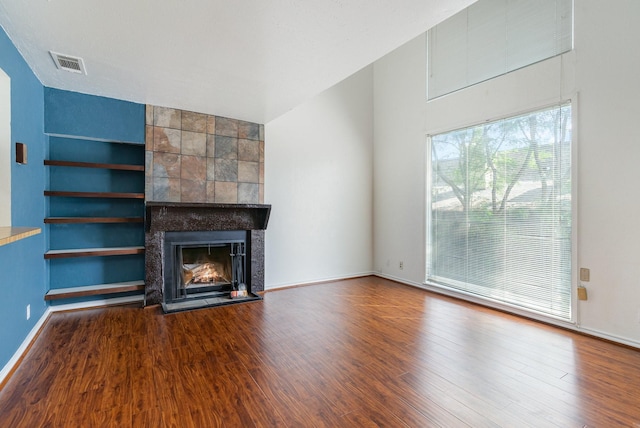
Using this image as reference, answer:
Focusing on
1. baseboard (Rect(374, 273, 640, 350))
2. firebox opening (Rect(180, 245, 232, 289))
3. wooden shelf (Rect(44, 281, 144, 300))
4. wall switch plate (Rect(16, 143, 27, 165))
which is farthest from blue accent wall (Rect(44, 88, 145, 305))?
baseboard (Rect(374, 273, 640, 350))

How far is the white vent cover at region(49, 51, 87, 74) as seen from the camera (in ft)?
8.37

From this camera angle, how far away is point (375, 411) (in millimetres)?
1769

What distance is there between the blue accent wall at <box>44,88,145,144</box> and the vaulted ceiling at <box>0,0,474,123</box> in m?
0.15

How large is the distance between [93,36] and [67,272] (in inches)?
103

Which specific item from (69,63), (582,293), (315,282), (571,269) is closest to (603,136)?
(571,269)

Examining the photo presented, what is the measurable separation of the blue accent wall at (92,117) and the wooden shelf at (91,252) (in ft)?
4.08

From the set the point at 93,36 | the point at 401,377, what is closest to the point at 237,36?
the point at 93,36

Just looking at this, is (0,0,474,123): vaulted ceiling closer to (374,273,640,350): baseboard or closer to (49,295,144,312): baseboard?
(49,295,144,312): baseboard

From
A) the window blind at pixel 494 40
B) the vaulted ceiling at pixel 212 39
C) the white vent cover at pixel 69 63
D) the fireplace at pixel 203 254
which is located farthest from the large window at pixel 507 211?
the white vent cover at pixel 69 63

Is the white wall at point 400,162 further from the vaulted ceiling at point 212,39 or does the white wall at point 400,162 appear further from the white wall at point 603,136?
the vaulted ceiling at point 212,39

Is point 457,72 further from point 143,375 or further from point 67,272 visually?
point 67,272

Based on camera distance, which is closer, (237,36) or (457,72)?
(237,36)

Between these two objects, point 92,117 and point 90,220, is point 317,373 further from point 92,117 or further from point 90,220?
point 92,117

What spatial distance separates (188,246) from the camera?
391cm
